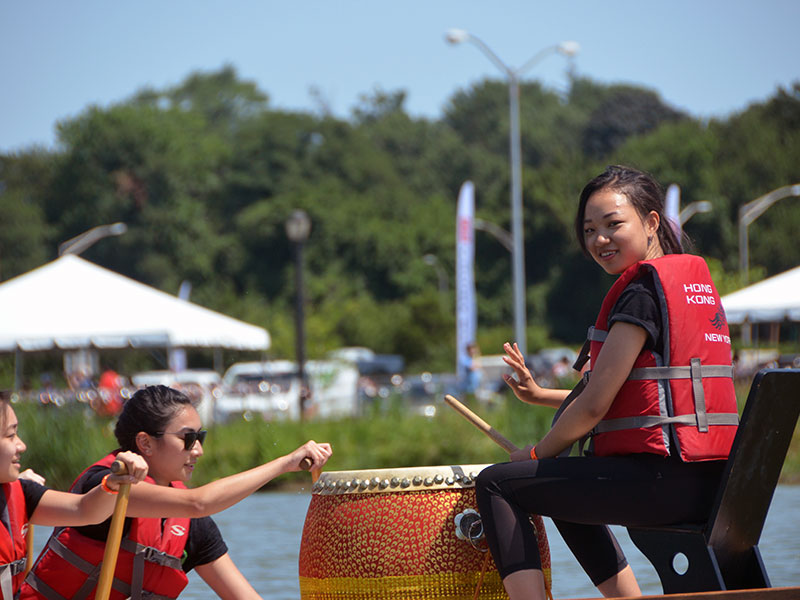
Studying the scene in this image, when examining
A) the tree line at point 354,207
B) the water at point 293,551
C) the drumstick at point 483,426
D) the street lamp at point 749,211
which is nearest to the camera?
the drumstick at point 483,426

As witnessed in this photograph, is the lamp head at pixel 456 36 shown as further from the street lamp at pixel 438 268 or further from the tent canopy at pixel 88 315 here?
the street lamp at pixel 438 268

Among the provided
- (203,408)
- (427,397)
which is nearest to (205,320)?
(203,408)

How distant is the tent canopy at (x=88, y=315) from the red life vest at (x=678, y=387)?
47.5ft

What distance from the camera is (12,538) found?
341cm

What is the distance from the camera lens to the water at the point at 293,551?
760cm

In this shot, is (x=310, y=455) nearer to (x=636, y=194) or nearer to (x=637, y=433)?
(x=637, y=433)

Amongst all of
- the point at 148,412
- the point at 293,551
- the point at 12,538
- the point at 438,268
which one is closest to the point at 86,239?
the point at 293,551

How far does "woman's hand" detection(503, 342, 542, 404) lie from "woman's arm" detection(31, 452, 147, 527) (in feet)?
3.94

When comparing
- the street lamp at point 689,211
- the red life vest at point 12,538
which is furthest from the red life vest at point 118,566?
the street lamp at point 689,211

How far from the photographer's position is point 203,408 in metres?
19.8

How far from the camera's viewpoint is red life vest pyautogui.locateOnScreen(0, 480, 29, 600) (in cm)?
339

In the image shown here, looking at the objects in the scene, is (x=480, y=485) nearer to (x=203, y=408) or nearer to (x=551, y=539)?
(x=551, y=539)

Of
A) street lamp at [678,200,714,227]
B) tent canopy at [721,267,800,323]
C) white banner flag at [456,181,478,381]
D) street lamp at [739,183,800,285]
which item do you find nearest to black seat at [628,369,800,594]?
tent canopy at [721,267,800,323]

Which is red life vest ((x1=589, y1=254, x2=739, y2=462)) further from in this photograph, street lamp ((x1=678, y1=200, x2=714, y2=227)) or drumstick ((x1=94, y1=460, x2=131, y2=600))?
street lamp ((x1=678, y1=200, x2=714, y2=227))
